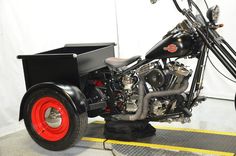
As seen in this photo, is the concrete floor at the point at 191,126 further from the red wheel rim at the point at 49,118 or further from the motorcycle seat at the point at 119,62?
the motorcycle seat at the point at 119,62

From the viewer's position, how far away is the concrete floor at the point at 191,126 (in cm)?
312

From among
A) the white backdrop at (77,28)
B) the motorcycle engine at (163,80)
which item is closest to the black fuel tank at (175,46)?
the motorcycle engine at (163,80)

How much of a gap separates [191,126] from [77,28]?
7.89 feet

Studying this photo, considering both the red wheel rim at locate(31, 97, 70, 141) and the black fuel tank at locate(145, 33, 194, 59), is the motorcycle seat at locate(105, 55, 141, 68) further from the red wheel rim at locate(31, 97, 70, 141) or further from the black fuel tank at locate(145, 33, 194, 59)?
the red wheel rim at locate(31, 97, 70, 141)

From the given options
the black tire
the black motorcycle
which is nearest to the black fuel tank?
the black motorcycle

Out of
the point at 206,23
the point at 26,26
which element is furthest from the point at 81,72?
the point at 26,26

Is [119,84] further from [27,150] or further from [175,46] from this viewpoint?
[27,150]

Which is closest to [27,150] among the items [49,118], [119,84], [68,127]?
[49,118]

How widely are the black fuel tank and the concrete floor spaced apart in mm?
1001

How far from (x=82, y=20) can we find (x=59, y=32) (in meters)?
0.47

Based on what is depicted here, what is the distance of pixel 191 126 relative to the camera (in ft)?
12.1

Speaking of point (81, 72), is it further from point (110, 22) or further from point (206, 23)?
point (110, 22)

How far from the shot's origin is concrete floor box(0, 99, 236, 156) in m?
3.12

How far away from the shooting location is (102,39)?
5367 mm
